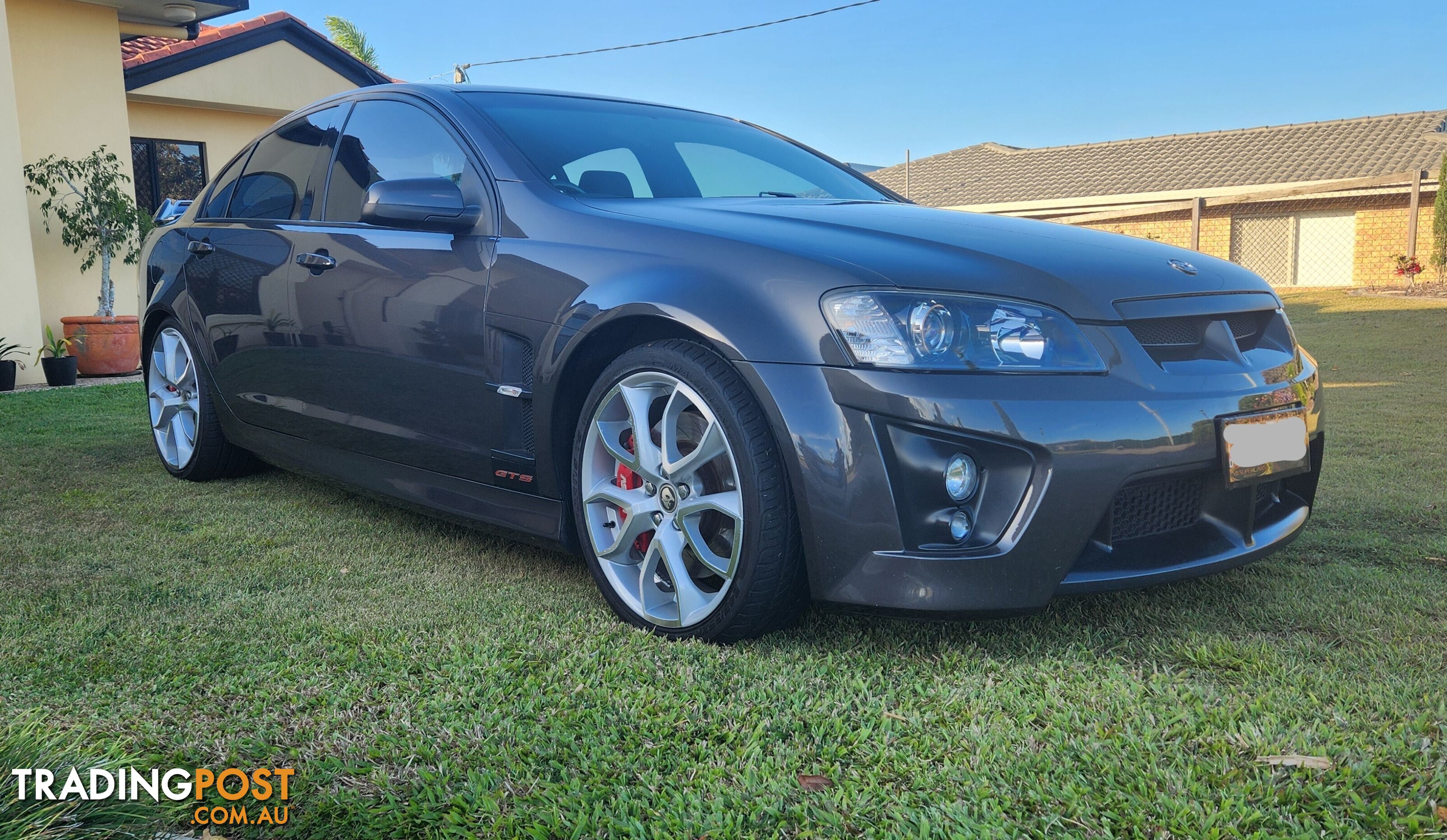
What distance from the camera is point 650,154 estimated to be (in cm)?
351

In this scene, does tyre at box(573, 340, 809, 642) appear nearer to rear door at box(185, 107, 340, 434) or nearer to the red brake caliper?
the red brake caliper

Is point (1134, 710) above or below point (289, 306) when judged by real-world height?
below

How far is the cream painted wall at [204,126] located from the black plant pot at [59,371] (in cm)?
401

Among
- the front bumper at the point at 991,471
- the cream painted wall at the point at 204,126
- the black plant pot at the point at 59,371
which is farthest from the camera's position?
the cream painted wall at the point at 204,126

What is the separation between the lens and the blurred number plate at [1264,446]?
7.81ft

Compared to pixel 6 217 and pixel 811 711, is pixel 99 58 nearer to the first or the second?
pixel 6 217

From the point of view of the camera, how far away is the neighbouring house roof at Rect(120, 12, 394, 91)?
1178 cm

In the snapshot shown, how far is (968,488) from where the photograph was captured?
7.39ft

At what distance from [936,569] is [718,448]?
56 centimetres

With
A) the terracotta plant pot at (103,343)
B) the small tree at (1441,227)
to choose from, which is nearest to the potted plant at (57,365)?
the terracotta plant pot at (103,343)

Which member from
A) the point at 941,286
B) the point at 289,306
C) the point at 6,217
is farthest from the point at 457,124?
the point at 6,217

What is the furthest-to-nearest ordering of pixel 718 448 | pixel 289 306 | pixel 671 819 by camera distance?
1. pixel 289 306
2. pixel 718 448
3. pixel 671 819

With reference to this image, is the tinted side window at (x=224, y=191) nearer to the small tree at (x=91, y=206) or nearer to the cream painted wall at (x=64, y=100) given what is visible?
the small tree at (x=91, y=206)

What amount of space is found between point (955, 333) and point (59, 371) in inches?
349
